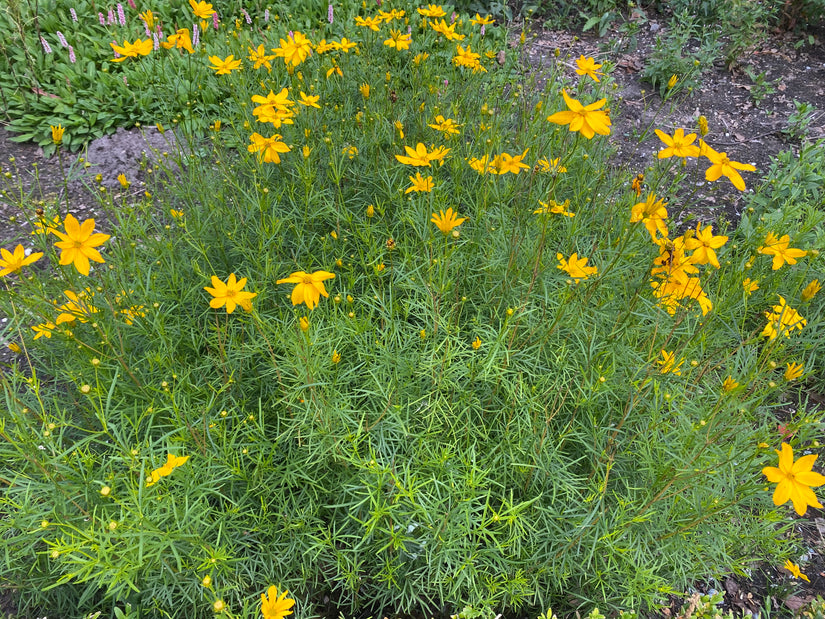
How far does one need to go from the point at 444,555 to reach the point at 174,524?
82 centimetres

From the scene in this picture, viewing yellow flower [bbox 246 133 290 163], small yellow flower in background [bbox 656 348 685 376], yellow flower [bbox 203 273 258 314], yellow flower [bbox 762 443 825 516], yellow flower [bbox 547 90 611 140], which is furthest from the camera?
yellow flower [bbox 246 133 290 163]

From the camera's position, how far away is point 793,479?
116 cm

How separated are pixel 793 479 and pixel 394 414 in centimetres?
106

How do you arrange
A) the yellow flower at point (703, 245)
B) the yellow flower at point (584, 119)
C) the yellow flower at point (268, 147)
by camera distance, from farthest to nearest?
the yellow flower at point (268, 147)
the yellow flower at point (703, 245)
the yellow flower at point (584, 119)

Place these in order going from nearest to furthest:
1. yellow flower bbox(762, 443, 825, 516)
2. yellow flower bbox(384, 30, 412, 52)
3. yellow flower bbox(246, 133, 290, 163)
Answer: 1. yellow flower bbox(762, 443, 825, 516)
2. yellow flower bbox(246, 133, 290, 163)
3. yellow flower bbox(384, 30, 412, 52)

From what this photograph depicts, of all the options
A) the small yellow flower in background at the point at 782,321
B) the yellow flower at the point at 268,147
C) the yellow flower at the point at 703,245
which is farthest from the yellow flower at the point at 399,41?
the small yellow flower in background at the point at 782,321

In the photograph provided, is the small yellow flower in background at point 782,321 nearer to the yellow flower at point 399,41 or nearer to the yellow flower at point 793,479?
the yellow flower at point 793,479

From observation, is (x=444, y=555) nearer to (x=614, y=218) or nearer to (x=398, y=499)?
(x=398, y=499)

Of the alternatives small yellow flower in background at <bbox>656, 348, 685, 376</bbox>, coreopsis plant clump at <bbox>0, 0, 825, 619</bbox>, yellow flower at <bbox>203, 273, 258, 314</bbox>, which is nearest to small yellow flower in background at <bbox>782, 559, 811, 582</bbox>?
coreopsis plant clump at <bbox>0, 0, 825, 619</bbox>

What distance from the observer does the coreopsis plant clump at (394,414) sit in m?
1.52

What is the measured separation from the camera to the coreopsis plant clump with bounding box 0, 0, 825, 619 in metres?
1.52

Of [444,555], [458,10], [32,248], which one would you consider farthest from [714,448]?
[458,10]

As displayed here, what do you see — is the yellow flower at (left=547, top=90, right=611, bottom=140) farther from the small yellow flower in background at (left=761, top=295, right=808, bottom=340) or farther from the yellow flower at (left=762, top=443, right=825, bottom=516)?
the yellow flower at (left=762, top=443, right=825, bottom=516)

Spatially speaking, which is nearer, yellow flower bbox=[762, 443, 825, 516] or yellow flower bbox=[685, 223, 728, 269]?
yellow flower bbox=[762, 443, 825, 516]
